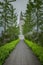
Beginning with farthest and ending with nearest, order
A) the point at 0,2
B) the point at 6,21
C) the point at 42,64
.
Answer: the point at 6,21 < the point at 0,2 < the point at 42,64

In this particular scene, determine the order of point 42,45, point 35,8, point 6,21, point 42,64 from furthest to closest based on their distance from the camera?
point 6,21 → point 35,8 → point 42,45 → point 42,64

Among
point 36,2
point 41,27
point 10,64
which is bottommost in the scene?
point 41,27

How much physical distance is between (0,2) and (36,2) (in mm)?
5635

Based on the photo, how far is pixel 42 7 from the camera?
1243 inches

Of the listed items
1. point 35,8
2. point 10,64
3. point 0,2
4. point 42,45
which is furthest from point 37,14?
point 10,64

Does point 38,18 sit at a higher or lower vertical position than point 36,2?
lower

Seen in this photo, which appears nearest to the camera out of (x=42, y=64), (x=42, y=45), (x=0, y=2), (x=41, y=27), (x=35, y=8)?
(x=42, y=64)

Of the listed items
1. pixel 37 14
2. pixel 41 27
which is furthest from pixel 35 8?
pixel 41 27

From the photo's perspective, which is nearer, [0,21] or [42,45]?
[42,45]

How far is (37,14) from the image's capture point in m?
31.7

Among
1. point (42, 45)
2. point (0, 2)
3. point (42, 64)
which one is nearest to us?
point (42, 64)

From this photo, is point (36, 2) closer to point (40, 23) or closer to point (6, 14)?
point (40, 23)

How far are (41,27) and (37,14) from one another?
2891 mm

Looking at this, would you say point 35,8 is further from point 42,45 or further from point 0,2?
point 42,45
